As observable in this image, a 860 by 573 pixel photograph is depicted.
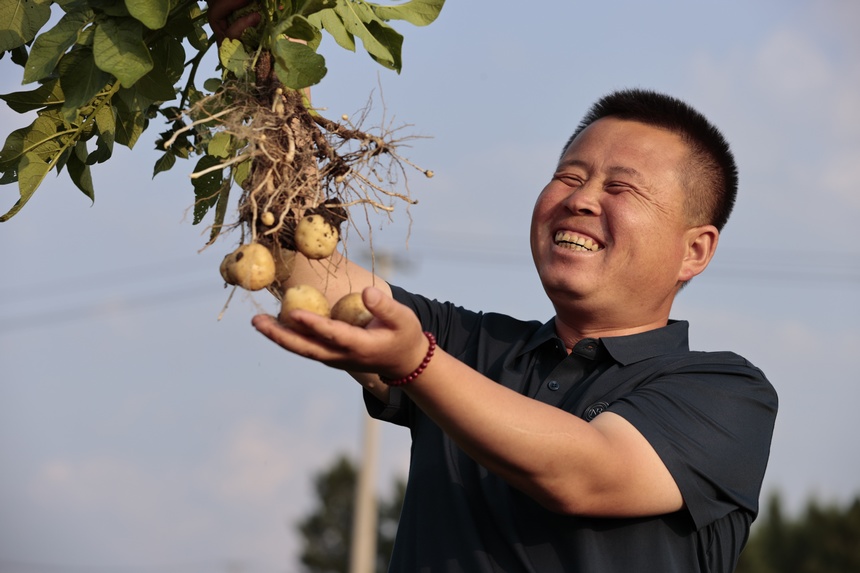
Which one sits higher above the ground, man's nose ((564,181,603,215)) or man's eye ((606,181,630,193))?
man's eye ((606,181,630,193))

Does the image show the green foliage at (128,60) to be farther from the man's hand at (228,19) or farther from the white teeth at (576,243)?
the white teeth at (576,243)

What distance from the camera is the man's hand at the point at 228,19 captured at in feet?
9.16

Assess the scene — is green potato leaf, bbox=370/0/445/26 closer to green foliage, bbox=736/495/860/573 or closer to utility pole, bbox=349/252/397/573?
utility pole, bbox=349/252/397/573

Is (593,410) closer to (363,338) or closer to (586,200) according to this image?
(586,200)

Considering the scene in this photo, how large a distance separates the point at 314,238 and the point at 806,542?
21362 millimetres

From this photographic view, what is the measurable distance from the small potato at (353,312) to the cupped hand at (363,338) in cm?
7

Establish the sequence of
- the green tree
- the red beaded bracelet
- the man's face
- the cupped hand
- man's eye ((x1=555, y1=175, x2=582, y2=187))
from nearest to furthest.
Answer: the cupped hand
the red beaded bracelet
the man's face
man's eye ((x1=555, y1=175, x2=582, y2=187))
the green tree

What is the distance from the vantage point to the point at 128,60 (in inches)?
102

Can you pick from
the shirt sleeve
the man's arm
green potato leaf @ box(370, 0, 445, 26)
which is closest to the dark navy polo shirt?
the shirt sleeve

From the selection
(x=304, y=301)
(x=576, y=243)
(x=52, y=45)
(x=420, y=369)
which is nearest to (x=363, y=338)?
(x=420, y=369)

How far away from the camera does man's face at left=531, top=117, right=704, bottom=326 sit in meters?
2.99

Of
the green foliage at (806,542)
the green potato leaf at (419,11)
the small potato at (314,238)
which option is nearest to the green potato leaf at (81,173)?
the small potato at (314,238)

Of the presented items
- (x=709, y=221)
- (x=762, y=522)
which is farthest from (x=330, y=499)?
(x=709, y=221)

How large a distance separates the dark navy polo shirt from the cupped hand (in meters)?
0.66
